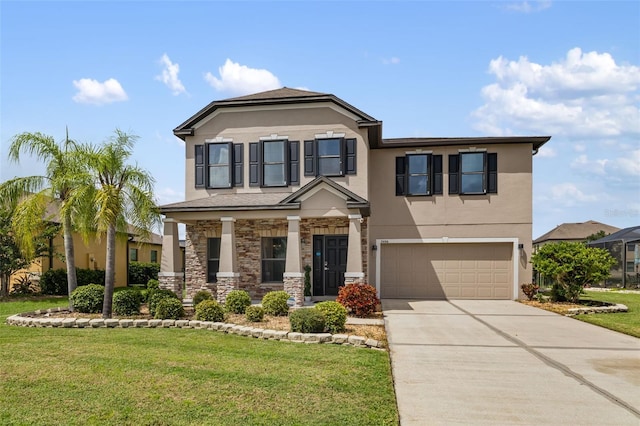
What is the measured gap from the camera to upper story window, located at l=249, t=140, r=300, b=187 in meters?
16.9

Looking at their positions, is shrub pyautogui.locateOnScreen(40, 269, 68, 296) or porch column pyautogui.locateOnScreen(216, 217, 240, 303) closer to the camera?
porch column pyautogui.locateOnScreen(216, 217, 240, 303)

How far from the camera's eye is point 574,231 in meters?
45.9

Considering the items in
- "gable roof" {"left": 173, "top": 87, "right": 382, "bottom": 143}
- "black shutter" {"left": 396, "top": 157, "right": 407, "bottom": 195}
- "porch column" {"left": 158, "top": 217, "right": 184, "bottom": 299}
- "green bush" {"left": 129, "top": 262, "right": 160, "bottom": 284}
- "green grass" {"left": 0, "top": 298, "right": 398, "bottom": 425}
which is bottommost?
"green bush" {"left": 129, "top": 262, "right": 160, "bottom": 284}

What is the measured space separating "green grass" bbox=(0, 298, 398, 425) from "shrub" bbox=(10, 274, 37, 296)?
38.4 feet

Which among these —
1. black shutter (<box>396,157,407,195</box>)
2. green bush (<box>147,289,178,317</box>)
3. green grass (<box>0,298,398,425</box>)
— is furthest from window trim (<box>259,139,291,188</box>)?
green grass (<box>0,298,398,425</box>)

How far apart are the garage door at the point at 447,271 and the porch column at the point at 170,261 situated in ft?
24.8

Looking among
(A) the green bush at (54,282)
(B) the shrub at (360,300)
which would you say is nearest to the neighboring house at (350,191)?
(B) the shrub at (360,300)

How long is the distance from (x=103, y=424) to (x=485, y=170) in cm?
1595

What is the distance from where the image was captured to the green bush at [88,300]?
42.2 ft

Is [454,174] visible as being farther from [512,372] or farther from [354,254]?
[512,372]

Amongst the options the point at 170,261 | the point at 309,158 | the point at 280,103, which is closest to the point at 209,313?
the point at 170,261

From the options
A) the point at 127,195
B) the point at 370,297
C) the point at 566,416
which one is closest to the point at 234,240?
the point at 127,195

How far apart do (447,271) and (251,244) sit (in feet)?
24.6

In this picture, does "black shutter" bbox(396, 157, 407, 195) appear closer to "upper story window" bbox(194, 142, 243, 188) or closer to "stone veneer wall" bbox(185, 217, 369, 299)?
"stone veneer wall" bbox(185, 217, 369, 299)
